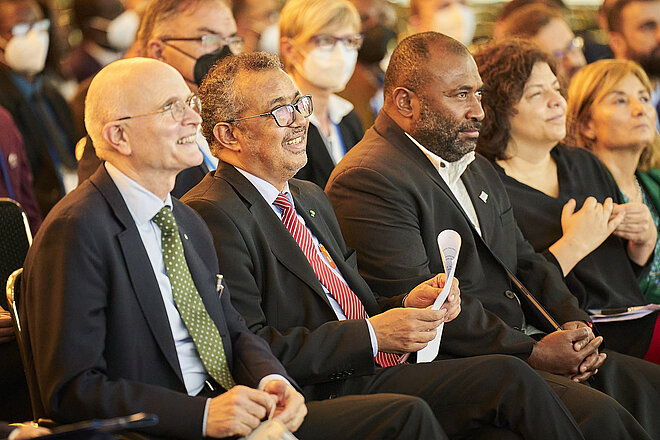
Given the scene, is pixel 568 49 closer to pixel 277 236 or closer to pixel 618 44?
pixel 618 44

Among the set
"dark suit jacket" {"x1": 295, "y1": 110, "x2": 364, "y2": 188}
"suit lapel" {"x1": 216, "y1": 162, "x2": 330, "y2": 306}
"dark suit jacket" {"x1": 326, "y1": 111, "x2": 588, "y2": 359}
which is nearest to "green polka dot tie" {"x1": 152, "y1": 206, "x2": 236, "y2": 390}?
"suit lapel" {"x1": 216, "y1": 162, "x2": 330, "y2": 306}

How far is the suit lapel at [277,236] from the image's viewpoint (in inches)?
119

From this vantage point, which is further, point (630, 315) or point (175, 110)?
point (630, 315)

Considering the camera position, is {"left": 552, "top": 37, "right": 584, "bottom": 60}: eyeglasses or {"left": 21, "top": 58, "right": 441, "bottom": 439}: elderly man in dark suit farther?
{"left": 552, "top": 37, "right": 584, "bottom": 60}: eyeglasses

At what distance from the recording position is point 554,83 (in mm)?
4340

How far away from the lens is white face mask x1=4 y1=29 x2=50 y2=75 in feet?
18.2

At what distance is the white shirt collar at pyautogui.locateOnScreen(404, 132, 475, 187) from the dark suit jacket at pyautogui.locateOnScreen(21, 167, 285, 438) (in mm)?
1536

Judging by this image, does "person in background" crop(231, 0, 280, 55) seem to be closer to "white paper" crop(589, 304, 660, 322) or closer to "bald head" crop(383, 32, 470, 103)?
"bald head" crop(383, 32, 470, 103)

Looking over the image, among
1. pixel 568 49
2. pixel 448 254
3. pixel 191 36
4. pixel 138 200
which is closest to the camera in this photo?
pixel 138 200

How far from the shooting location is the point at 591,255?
168 inches

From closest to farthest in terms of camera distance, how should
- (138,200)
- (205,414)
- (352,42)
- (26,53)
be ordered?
1. (205,414)
2. (138,200)
3. (352,42)
4. (26,53)

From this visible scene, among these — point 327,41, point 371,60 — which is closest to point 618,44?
point 371,60

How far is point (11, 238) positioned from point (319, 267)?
1.00m


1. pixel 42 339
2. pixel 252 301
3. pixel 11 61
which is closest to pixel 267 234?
pixel 252 301
